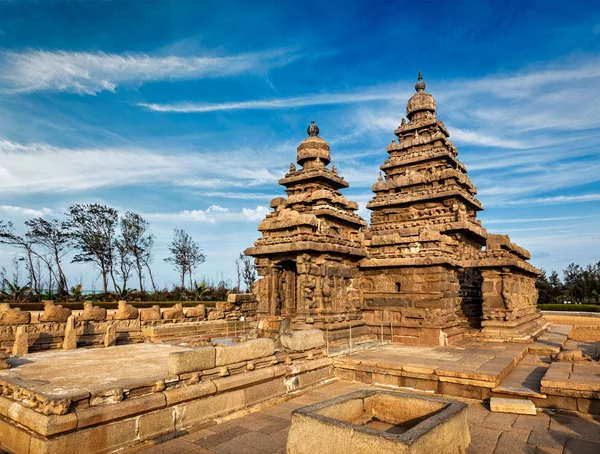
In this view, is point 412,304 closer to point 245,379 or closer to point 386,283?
point 386,283

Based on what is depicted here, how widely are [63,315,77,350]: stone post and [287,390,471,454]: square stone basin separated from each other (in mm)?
8885

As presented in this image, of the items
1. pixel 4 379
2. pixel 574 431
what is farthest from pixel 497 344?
pixel 4 379

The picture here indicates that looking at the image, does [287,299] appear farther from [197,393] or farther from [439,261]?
[197,393]

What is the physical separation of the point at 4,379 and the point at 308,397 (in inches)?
186

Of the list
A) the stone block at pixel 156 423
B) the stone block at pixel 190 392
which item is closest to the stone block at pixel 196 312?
the stone block at pixel 190 392

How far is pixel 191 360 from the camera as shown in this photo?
19.5 ft

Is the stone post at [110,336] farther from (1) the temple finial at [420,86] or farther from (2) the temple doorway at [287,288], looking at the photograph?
(1) the temple finial at [420,86]

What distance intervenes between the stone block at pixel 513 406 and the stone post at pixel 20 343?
33.8ft

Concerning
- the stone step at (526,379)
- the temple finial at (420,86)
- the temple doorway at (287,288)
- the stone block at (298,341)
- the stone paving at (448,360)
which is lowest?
the stone step at (526,379)

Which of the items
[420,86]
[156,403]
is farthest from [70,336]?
[420,86]

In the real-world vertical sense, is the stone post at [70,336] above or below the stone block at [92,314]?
below

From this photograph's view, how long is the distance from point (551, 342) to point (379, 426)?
9411 mm

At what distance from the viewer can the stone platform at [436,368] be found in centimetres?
698

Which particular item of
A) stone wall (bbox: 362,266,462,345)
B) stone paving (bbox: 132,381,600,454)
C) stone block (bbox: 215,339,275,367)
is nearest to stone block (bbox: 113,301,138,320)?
stone block (bbox: 215,339,275,367)
